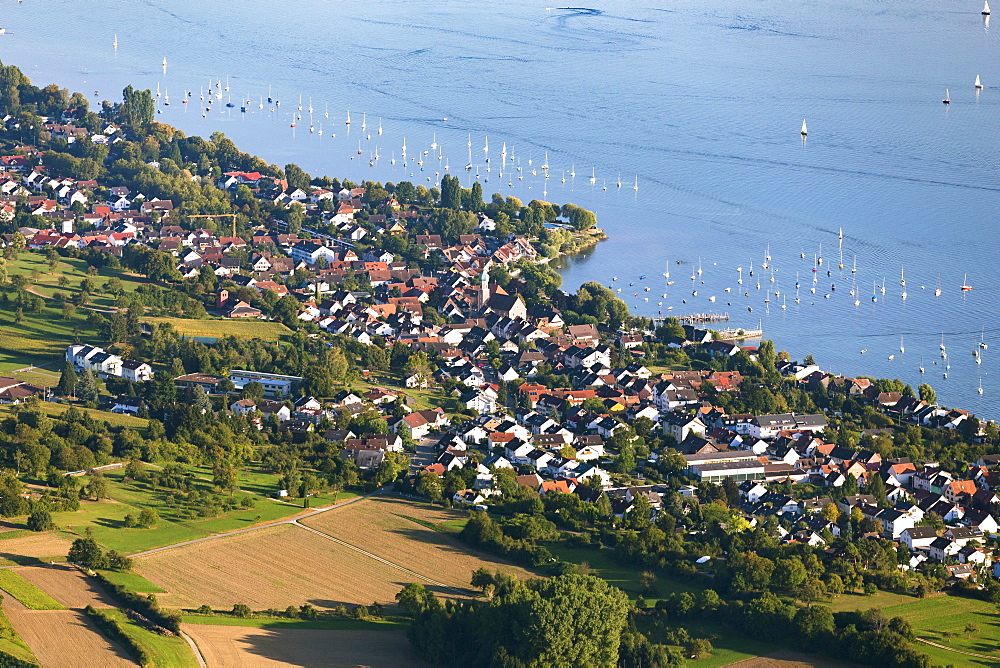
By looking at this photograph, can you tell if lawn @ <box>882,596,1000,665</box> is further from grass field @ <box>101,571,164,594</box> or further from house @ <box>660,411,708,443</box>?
grass field @ <box>101,571,164,594</box>

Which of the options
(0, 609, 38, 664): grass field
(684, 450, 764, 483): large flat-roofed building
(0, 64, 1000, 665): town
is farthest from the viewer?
(684, 450, 764, 483): large flat-roofed building

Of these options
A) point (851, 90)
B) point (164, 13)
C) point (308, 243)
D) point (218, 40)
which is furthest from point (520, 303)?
point (164, 13)

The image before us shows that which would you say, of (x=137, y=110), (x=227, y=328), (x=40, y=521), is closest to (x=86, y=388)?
(x=227, y=328)

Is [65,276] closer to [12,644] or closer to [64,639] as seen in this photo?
A: [64,639]

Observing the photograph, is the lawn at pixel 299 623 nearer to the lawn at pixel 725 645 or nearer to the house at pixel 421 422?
Answer: the lawn at pixel 725 645

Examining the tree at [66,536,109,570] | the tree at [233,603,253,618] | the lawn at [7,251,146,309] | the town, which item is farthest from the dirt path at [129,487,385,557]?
the lawn at [7,251,146,309]

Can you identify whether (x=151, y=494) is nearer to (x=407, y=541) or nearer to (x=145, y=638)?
(x=407, y=541)
